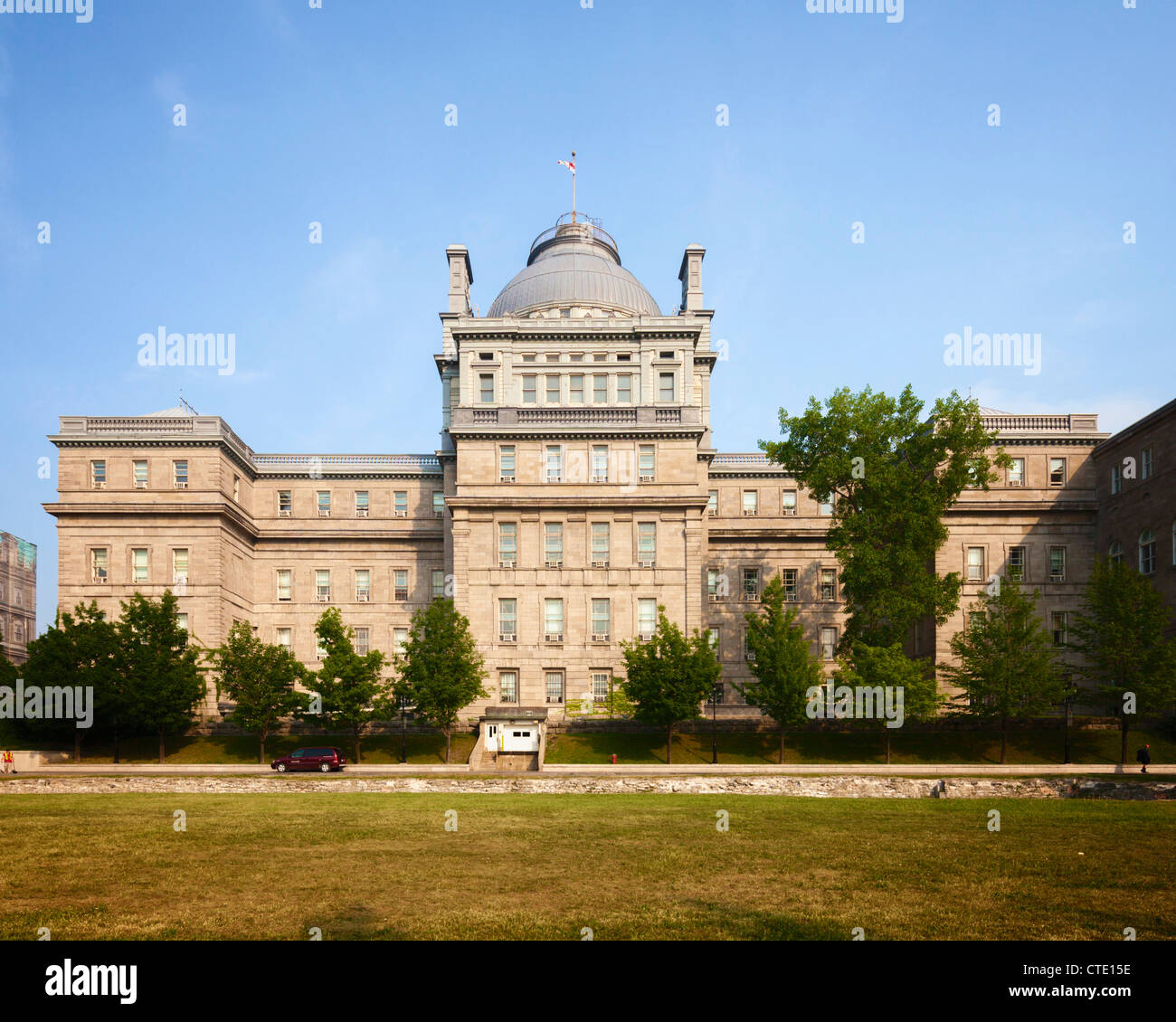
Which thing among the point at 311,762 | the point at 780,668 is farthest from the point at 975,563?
the point at 311,762

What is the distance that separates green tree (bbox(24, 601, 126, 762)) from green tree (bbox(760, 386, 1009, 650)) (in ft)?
131

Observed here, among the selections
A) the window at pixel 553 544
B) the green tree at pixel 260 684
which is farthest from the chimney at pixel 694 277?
the green tree at pixel 260 684

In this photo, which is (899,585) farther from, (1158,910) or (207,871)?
(207,871)

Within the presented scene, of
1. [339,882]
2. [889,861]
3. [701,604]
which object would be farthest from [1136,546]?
[339,882]

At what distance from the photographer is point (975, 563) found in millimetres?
62188

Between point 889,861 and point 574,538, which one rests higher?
point 574,538

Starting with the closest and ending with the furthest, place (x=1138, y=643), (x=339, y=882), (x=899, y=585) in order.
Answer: (x=339, y=882)
(x=1138, y=643)
(x=899, y=585)

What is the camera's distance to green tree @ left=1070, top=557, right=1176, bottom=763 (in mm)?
44125

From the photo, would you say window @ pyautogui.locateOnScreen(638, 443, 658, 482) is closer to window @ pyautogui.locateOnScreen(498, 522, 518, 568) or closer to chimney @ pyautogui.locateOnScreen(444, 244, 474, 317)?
window @ pyautogui.locateOnScreen(498, 522, 518, 568)

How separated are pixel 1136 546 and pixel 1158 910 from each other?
163 feet

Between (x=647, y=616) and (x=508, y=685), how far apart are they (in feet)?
31.1

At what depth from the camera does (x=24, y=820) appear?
22922 millimetres

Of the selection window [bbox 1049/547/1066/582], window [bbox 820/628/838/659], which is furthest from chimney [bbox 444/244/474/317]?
window [bbox 1049/547/1066/582]
